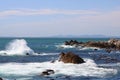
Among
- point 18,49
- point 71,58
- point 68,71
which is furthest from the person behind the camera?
point 18,49

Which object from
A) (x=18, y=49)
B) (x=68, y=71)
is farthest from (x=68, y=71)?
(x=18, y=49)

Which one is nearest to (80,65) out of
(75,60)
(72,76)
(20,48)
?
(75,60)

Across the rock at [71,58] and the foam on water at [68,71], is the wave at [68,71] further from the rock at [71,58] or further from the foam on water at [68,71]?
the rock at [71,58]

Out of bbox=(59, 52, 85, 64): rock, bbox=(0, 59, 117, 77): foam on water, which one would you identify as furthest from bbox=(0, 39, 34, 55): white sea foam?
bbox=(0, 59, 117, 77): foam on water

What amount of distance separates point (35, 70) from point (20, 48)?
4294cm

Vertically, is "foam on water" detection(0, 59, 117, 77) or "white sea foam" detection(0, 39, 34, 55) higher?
"white sea foam" detection(0, 39, 34, 55)

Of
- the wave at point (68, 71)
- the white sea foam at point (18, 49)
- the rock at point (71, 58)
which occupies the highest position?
the white sea foam at point (18, 49)

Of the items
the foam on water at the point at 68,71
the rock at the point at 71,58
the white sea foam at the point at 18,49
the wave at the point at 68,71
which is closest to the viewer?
the wave at the point at 68,71

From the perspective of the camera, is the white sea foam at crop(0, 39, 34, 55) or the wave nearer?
the wave

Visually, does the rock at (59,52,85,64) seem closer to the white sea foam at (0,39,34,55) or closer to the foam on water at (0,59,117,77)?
the foam on water at (0,59,117,77)

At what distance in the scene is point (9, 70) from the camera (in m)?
52.9

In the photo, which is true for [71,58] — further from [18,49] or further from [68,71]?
[18,49]

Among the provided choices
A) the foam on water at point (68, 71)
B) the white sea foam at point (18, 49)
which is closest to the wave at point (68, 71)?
the foam on water at point (68, 71)

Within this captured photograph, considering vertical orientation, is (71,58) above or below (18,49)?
below
